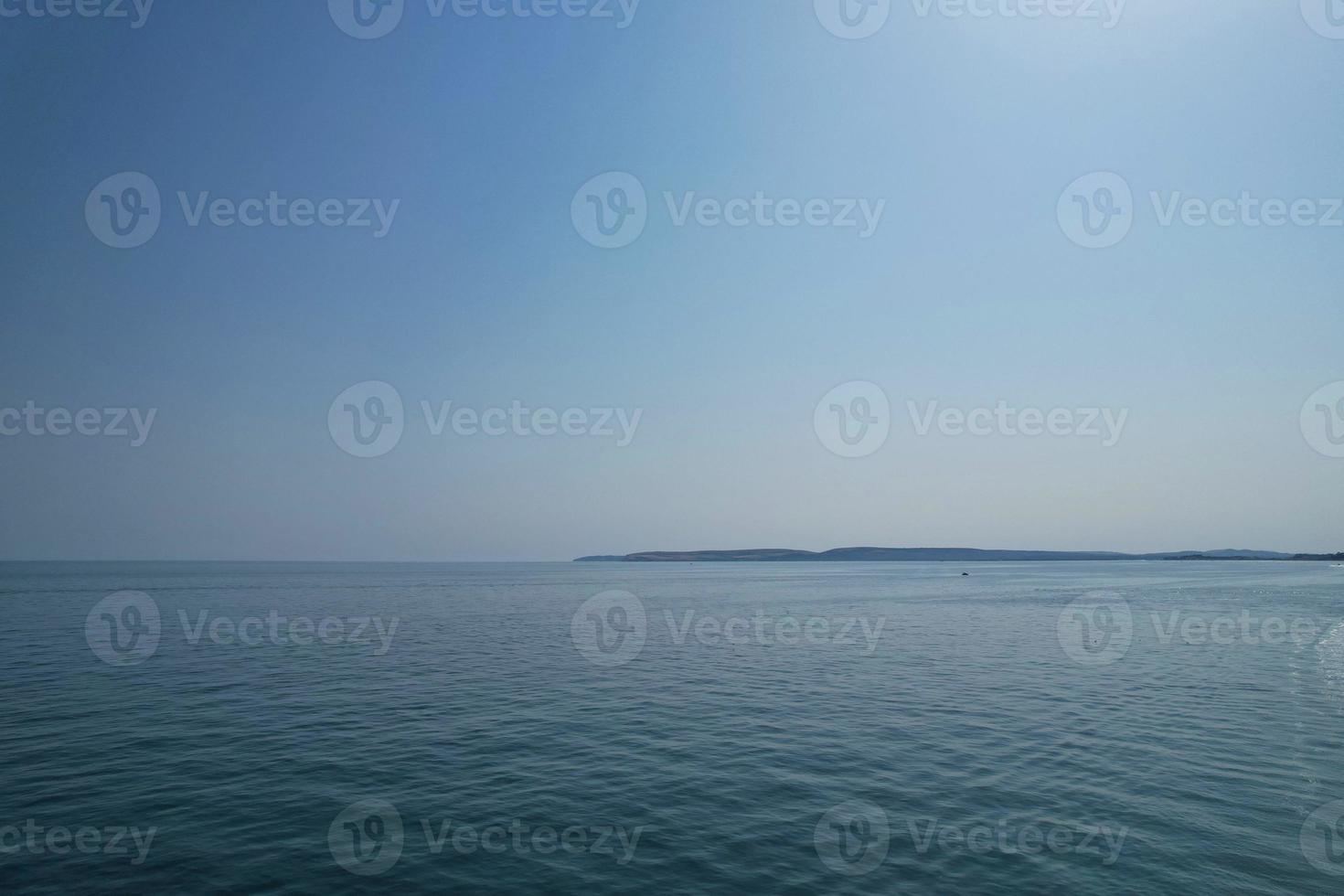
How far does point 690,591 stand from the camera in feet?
427

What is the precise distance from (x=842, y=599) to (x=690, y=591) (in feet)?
116

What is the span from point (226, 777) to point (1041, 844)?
2495 cm

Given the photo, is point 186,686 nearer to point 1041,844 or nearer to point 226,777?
point 226,777

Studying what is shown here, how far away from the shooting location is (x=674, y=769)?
22.1 metres

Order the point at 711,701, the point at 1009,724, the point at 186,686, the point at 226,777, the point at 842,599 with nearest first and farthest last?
the point at 226,777, the point at 1009,724, the point at 711,701, the point at 186,686, the point at 842,599

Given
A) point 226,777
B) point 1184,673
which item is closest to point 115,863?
point 226,777

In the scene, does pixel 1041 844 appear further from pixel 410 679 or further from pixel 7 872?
pixel 410 679

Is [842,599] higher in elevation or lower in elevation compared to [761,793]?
lower

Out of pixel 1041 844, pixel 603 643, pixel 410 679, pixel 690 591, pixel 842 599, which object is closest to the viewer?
pixel 1041 844

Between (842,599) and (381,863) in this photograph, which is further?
(842,599)

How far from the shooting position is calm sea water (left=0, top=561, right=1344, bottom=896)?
49.9ft

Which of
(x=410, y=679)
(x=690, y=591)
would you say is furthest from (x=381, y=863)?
(x=690, y=591)

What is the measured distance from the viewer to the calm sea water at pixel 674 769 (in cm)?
1522

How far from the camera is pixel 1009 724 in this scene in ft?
90.5
